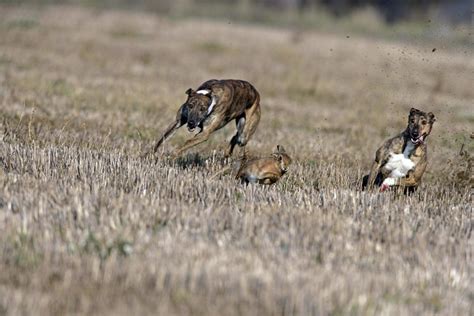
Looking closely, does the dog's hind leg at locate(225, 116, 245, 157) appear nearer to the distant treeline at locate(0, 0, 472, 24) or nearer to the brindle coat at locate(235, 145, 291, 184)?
the brindle coat at locate(235, 145, 291, 184)

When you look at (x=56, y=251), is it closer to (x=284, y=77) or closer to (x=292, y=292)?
(x=292, y=292)

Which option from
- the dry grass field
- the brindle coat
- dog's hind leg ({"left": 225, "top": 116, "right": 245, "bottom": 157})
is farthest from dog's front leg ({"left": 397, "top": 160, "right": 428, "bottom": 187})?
dog's hind leg ({"left": 225, "top": 116, "right": 245, "bottom": 157})

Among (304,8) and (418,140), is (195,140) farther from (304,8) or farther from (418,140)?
(304,8)

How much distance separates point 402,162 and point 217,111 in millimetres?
2269

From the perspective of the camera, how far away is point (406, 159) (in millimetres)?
8758

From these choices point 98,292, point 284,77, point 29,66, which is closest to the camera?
point 98,292

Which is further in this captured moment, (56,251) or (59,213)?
(59,213)

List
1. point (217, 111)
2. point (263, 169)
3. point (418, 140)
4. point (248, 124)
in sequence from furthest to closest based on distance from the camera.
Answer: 1. point (248, 124)
2. point (217, 111)
3. point (418, 140)
4. point (263, 169)

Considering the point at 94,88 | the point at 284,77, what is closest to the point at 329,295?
the point at 94,88

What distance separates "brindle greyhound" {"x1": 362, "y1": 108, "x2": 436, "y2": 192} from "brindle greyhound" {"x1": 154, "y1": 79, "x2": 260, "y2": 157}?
196 cm

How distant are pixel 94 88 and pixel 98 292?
1280 centimetres

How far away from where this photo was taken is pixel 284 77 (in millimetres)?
22797

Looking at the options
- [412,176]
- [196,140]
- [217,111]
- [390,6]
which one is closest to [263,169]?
[196,140]

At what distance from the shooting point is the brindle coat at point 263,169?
8.26m
